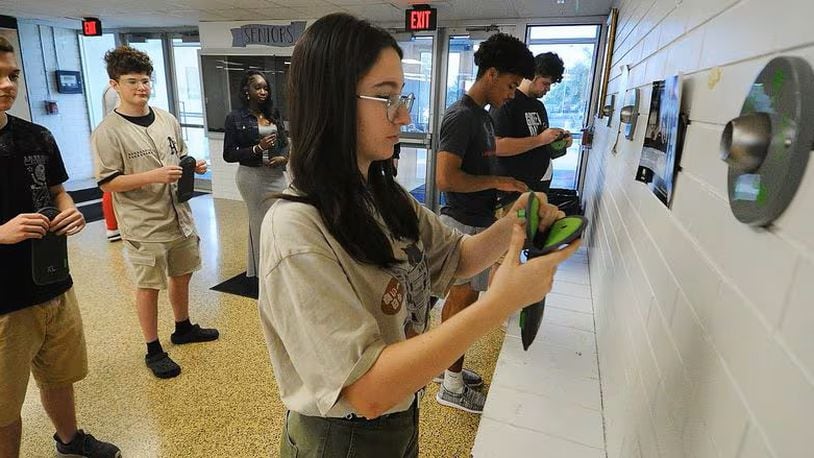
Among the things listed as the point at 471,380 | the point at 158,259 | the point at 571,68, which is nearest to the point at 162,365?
the point at 158,259

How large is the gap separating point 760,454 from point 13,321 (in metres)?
2.00

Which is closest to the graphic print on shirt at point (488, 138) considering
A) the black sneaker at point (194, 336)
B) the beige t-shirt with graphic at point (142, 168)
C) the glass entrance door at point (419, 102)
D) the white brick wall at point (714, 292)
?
the white brick wall at point (714, 292)

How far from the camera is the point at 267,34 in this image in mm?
5703

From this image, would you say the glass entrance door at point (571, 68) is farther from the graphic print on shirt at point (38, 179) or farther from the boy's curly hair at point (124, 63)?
the graphic print on shirt at point (38, 179)

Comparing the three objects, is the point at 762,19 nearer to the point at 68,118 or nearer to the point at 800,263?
the point at 800,263

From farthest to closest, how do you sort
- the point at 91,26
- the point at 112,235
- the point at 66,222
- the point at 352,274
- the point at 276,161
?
1. the point at 91,26
2. the point at 112,235
3. the point at 276,161
4. the point at 66,222
5. the point at 352,274

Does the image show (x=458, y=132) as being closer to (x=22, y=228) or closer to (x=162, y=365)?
(x=22, y=228)

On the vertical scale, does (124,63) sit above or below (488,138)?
above

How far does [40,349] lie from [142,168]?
0.99 meters

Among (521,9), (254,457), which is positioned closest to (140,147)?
(254,457)

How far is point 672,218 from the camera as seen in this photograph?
102cm

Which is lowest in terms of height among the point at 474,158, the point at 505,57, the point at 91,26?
the point at 474,158

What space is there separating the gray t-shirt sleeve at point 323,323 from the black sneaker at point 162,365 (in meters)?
2.09

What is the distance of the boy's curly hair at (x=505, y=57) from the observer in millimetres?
2082
